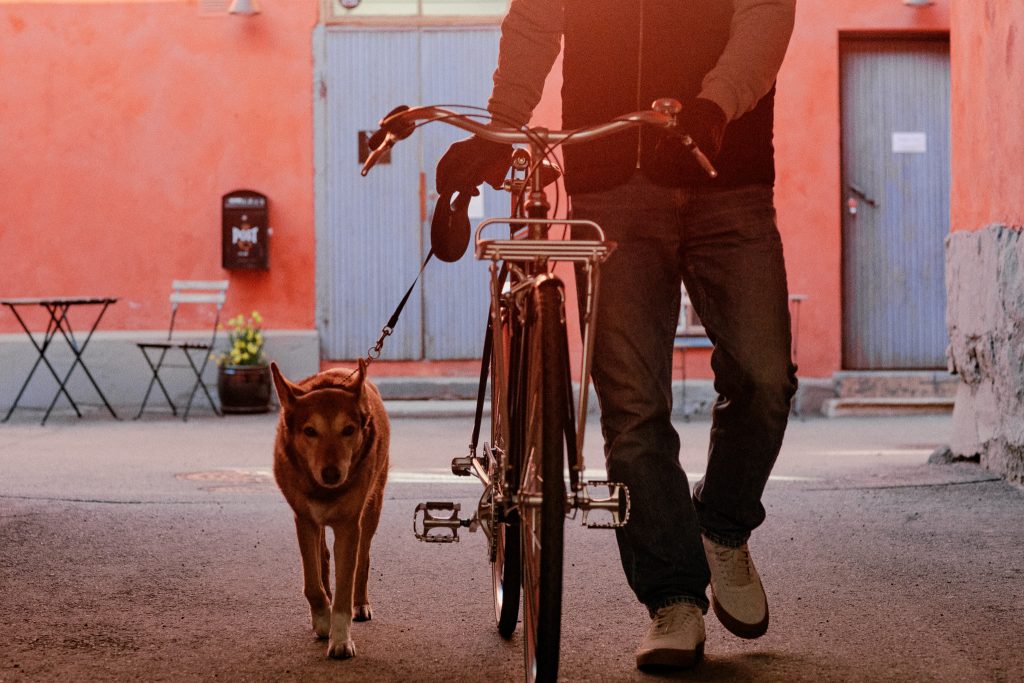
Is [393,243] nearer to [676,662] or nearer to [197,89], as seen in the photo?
[197,89]

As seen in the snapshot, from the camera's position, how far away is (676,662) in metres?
3.29

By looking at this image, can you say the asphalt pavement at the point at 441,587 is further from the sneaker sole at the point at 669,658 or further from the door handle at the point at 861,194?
the door handle at the point at 861,194

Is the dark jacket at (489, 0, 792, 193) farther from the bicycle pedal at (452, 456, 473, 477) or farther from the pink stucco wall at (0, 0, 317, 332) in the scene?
the pink stucco wall at (0, 0, 317, 332)

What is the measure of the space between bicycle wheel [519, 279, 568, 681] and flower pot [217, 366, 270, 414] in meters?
8.88

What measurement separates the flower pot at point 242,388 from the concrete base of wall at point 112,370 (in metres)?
0.51

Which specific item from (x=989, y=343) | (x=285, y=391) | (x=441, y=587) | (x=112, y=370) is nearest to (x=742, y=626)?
(x=441, y=587)

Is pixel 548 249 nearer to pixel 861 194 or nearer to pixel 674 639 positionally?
pixel 674 639

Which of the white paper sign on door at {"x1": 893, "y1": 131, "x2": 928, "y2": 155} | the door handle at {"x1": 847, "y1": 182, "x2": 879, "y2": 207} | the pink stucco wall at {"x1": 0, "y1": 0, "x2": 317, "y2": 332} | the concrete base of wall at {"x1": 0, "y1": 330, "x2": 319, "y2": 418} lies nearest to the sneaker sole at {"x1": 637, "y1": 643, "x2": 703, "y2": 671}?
the concrete base of wall at {"x1": 0, "y1": 330, "x2": 319, "y2": 418}

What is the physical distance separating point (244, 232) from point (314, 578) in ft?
28.9

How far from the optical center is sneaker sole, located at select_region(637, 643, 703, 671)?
3277mm

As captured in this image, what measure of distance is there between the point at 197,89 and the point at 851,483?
7751 mm

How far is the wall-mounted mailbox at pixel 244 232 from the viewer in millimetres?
12273

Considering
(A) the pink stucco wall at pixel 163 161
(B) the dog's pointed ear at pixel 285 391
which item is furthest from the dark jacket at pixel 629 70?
(A) the pink stucco wall at pixel 163 161

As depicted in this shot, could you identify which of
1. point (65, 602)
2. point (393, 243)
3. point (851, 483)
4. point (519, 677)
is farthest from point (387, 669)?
point (393, 243)
